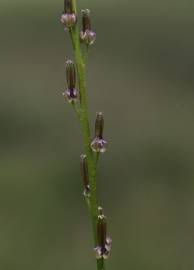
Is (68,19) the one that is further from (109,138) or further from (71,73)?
(109,138)

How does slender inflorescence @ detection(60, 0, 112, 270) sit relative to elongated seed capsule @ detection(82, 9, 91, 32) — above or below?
below

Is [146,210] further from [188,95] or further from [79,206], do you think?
[188,95]

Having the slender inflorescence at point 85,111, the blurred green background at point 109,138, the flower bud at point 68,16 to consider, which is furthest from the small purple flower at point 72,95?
the blurred green background at point 109,138

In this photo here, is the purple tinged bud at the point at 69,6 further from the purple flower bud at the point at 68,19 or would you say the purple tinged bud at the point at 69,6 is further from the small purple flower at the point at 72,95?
the small purple flower at the point at 72,95

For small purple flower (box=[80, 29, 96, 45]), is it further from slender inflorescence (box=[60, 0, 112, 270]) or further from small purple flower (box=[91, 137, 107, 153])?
small purple flower (box=[91, 137, 107, 153])

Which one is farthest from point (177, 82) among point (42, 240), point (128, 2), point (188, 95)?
point (42, 240)

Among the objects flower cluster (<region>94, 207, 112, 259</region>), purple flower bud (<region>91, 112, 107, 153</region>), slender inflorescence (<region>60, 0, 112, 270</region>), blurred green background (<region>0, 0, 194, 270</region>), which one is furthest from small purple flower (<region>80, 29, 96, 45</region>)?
blurred green background (<region>0, 0, 194, 270</region>)
